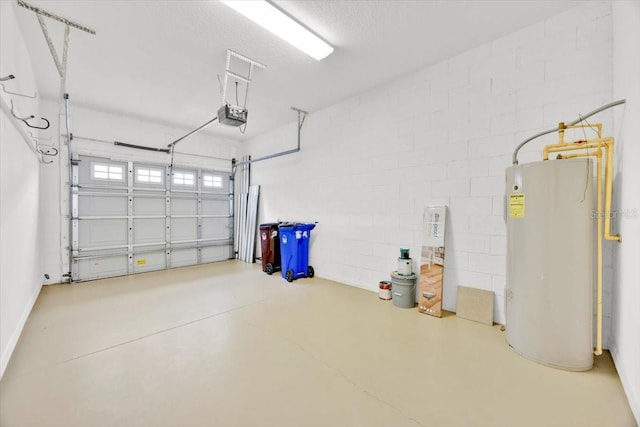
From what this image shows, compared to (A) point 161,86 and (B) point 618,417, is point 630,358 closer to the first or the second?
(B) point 618,417

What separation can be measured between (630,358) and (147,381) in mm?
3182

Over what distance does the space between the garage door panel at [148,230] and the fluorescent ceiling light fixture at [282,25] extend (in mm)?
4508

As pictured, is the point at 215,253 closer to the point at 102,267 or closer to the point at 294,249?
the point at 102,267

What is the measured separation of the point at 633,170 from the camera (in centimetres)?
164

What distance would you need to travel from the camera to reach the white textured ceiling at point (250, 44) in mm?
2385

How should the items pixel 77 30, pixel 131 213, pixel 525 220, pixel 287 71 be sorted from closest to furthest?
1. pixel 525 220
2. pixel 77 30
3. pixel 287 71
4. pixel 131 213

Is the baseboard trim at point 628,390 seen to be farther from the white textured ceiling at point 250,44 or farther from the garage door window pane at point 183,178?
the garage door window pane at point 183,178

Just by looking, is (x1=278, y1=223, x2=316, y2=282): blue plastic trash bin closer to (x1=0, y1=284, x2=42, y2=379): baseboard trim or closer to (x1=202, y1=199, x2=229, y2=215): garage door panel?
(x1=202, y1=199, x2=229, y2=215): garage door panel

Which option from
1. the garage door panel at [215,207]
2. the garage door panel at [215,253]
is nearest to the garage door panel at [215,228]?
the garage door panel at [215,207]

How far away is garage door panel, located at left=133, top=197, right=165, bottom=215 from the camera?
518 centimetres

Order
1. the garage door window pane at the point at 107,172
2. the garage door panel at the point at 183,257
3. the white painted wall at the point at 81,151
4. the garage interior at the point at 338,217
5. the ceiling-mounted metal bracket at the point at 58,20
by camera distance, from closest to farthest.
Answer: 1. the garage interior at the point at 338,217
2. the ceiling-mounted metal bracket at the point at 58,20
3. the white painted wall at the point at 81,151
4. the garage door window pane at the point at 107,172
5. the garage door panel at the point at 183,257

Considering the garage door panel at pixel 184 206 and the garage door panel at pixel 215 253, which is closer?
the garage door panel at pixel 184 206

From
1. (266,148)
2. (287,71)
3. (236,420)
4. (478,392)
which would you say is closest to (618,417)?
(478,392)

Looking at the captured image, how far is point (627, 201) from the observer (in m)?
1.77
